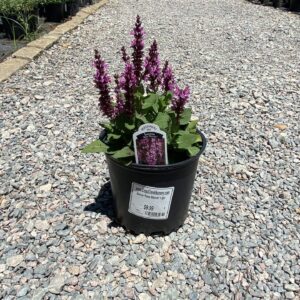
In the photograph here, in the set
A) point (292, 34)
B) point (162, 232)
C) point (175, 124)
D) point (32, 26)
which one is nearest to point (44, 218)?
point (162, 232)

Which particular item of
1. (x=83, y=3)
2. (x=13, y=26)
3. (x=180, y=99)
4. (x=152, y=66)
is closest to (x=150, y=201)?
(x=180, y=99)

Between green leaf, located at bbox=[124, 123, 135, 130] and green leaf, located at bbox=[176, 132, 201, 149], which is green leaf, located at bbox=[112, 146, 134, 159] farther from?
green leaf, located at bbox=[176, 132, 201, 149]

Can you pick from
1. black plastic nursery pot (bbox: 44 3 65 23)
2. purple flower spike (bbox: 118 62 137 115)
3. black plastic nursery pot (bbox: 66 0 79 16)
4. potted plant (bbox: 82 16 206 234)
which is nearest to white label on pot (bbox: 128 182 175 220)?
potted plant (bbox: 82 16 206 234)

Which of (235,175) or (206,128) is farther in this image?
(206,128)

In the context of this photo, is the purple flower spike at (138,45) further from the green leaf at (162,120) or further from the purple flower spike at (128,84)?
the green leaf at (162,120)

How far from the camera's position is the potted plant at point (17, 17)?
4.84 m

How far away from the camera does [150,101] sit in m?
1.94

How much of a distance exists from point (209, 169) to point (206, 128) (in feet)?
1.89

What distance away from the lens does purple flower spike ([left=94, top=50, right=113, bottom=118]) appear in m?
1.79

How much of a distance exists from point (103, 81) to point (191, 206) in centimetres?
96

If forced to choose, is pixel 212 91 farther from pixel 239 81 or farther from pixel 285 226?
pixel 285 226

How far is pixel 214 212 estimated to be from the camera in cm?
236

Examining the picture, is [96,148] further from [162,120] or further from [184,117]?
[184,117]

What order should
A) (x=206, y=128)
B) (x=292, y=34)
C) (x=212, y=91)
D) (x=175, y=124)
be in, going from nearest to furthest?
1. (x=175, y=124)
2. (x=206, y=128)
3. (x=212, y=91)
4. (x=292, y=34)
